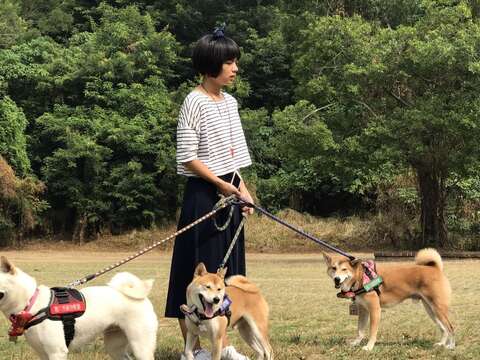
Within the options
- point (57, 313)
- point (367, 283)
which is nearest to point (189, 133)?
point (57, 313)

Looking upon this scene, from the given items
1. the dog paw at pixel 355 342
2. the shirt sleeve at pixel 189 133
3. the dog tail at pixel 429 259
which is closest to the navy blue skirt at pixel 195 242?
the shirt sleeve at pixel 189 133

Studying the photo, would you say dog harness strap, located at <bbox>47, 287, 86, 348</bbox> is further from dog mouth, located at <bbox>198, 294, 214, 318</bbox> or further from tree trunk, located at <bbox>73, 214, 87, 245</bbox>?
tree trunk, located at <bbox>73, 214, 87, 245</bbox>

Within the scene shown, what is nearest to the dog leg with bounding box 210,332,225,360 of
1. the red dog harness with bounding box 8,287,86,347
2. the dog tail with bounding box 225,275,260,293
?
the dog tail with bounding box 225,275,260,293

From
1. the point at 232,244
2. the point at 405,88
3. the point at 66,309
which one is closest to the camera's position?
the point at 66,309

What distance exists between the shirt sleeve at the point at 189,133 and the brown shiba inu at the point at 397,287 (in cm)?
192

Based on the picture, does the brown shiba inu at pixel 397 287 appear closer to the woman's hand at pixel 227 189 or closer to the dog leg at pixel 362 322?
the dog leg at pixel 362 322

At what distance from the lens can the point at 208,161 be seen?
16.5 feet

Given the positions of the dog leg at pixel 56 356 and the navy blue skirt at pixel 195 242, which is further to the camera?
the navy blue skirt at pixel 195 242

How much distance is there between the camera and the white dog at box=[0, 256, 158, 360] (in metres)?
3.98

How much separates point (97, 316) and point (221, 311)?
0.86m

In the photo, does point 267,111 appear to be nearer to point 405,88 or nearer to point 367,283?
point 405,88

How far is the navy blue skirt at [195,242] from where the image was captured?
5.11 metres

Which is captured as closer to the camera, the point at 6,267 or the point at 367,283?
the point at 6,267

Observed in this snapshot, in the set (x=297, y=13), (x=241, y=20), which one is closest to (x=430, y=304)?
(x=297, y=13)
